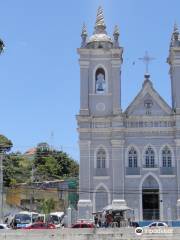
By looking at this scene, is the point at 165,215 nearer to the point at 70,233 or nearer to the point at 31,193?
the point at 70,233

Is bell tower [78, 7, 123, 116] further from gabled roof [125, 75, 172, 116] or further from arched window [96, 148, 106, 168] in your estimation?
arched window [96, 148, 106, 168]

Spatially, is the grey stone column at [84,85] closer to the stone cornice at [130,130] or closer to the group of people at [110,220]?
the stone cornice at [130,130]

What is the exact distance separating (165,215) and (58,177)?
39.7 metres

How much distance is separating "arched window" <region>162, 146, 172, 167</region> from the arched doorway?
191cm

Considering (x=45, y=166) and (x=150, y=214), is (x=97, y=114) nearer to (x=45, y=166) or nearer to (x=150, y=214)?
(x=150, y=214)

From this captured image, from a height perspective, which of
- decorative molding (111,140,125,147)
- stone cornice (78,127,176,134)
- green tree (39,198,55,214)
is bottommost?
green tree (39,198,55,214)

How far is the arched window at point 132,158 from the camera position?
5200 centimetres

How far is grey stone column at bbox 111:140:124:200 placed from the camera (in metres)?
50.8

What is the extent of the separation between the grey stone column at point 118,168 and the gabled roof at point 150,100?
360 cm

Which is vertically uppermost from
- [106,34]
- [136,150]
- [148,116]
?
[106,34]

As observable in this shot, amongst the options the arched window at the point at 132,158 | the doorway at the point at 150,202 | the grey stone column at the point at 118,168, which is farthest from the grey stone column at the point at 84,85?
the doorway at the point at 150,202

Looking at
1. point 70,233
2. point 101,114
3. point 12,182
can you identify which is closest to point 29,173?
point 12,182

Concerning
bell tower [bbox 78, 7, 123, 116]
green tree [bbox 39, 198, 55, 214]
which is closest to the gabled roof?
bell tower [bbox 78, 7, 123, 116]

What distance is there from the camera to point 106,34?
185ft
